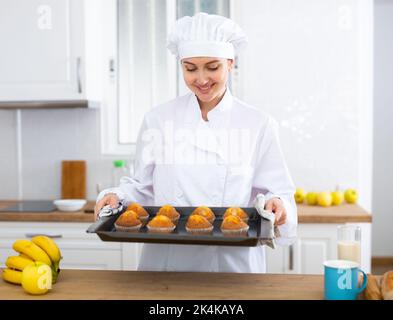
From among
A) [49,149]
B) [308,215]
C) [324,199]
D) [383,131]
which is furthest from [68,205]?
[383,131]

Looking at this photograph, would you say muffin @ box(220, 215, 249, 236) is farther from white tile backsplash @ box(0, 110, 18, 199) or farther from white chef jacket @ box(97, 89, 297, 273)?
white tile backsplash @ box(0, 110, 18, 199)

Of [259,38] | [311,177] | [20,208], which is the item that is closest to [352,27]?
[259,38]

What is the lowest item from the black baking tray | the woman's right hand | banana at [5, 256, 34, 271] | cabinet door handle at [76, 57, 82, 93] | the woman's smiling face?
banana at [5, 256, 34, 271]

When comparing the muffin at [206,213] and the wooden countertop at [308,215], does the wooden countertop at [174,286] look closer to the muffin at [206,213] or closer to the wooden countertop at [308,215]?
the muffin at [206,213]

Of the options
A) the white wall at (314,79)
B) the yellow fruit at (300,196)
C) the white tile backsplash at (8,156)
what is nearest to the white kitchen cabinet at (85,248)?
the white tile backsplash at (8,156)

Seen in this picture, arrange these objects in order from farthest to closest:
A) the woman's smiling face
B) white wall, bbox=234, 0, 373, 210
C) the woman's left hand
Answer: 1. white wall, bbox=234, 0, 373, 210
2. the woman's smiling face
3. the woman's left hand

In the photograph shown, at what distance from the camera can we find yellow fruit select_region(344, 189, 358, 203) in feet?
10.5

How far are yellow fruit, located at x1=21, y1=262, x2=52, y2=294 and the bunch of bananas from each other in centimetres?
8

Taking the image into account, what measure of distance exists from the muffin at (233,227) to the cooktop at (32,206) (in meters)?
1.70

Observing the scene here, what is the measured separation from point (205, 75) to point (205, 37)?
0.52 feet

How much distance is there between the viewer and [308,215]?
9.48 feet

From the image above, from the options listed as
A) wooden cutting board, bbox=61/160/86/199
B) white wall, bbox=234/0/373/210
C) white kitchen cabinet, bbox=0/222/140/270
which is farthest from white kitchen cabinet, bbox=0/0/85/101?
white wall, bbox=234/0/373/210

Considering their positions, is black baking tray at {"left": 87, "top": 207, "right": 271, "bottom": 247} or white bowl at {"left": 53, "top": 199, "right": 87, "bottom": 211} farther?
white bowl at {"left": 53, "top": 199, "right": 87, "bottom": 211}

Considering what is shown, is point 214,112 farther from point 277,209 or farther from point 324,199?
point 324,199
